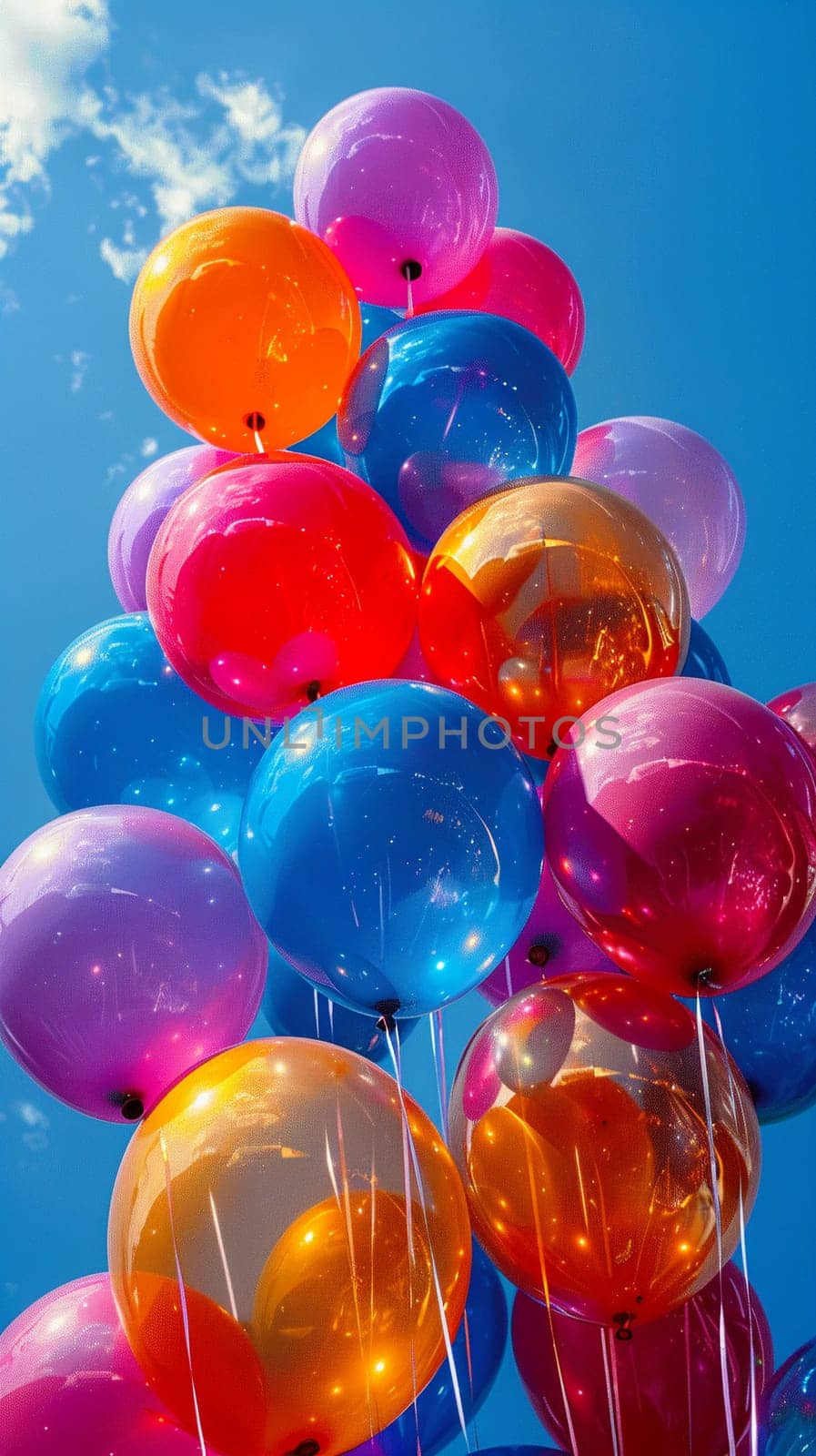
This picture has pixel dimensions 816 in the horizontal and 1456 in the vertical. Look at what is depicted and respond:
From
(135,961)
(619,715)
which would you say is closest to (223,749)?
(135,961)

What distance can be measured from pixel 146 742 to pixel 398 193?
108 centimetres

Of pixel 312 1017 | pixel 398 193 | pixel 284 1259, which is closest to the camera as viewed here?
pixel 284 1259

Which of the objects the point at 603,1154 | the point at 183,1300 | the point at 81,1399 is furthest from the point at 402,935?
the point at 81,1399

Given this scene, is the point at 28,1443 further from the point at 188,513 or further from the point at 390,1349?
the point at 188,513

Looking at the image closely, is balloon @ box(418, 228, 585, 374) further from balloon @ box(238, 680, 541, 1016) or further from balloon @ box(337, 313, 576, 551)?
balloon @ box(238, 680, 541, 1016)

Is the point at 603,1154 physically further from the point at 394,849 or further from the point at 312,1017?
the point at 312,1017

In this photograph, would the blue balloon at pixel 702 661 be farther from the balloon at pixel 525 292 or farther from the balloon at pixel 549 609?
the balloon at pixel 525 292

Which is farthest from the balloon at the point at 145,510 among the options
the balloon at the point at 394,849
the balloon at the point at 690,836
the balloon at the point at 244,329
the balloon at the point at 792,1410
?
the balloon at the point at 792,1410

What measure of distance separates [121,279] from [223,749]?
2.56m

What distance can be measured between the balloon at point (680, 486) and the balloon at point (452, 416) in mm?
240

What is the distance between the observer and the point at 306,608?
1.72 m

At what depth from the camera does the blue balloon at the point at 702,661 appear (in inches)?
79.9

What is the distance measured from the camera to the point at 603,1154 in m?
1.45

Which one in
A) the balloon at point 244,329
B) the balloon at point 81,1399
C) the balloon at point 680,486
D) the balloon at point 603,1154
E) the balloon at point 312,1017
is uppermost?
the balloon at point 244,329
